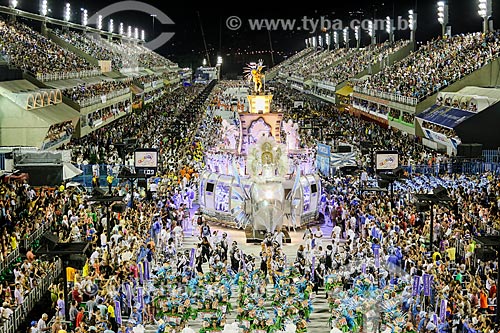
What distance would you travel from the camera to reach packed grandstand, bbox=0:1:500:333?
738 inches

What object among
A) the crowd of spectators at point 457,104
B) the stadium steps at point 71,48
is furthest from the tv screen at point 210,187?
the stadium steps at point 71,48

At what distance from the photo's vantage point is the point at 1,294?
19000mm

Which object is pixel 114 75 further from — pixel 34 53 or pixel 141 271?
pixel 141 271

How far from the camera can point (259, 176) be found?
99.1ft

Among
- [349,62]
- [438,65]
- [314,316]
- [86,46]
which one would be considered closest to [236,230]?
[314,316]

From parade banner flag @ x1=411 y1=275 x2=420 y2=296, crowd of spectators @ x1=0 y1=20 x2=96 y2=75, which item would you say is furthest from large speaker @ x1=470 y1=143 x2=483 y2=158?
crowd of spectators @ x1=0 y1=20 x2=96 y2=75

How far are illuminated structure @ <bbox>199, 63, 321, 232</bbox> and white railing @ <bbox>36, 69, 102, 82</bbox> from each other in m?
21.6

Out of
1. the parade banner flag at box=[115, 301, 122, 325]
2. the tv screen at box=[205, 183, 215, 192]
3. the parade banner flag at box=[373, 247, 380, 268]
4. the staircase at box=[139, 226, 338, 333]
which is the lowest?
the staircase at box=[139, 226, 338, 333]

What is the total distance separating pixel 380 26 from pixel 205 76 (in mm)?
87539

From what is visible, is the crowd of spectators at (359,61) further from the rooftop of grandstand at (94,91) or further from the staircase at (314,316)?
the staircase at (314,316)

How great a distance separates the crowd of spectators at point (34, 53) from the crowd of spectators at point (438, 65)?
25.9m

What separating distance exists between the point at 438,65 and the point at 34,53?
30.3 metres

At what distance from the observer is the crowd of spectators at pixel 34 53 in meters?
51.4

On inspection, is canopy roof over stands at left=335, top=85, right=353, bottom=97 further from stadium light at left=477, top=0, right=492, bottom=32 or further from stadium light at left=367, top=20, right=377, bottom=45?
stadium light at left=477, top=0, right=492, bottom=32
